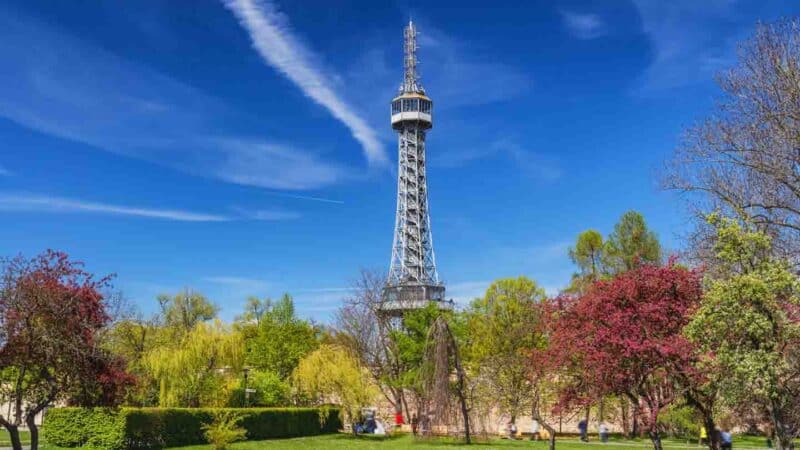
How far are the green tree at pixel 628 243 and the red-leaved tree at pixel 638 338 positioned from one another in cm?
2555

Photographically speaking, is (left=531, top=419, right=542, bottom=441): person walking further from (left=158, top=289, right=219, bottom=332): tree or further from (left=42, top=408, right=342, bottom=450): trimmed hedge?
(left=158, top=289, right=219, bottom=332): tree

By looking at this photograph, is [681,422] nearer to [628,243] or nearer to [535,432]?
[535,432]

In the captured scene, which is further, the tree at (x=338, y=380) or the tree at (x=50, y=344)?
the tree at (x=338, y=380)

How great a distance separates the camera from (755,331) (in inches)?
420

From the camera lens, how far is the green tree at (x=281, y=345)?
4512 centimetres

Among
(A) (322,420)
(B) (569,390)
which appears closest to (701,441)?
(B) (569,390)

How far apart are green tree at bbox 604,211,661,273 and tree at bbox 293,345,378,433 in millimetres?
18131

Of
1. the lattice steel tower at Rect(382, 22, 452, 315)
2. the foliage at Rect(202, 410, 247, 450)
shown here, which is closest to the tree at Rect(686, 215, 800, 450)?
the foliage at Rect(202, 410, 247, 450)

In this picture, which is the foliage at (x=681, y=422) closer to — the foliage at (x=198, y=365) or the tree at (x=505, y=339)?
the tree at (x=505, y=339)

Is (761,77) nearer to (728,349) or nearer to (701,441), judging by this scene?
(728,349)

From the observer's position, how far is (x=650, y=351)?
50.2 ft

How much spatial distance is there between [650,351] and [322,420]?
22.6 meters

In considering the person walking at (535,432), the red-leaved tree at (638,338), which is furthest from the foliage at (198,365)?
the red-leaved tree at (638,338)

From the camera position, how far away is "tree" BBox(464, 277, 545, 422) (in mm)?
36438
